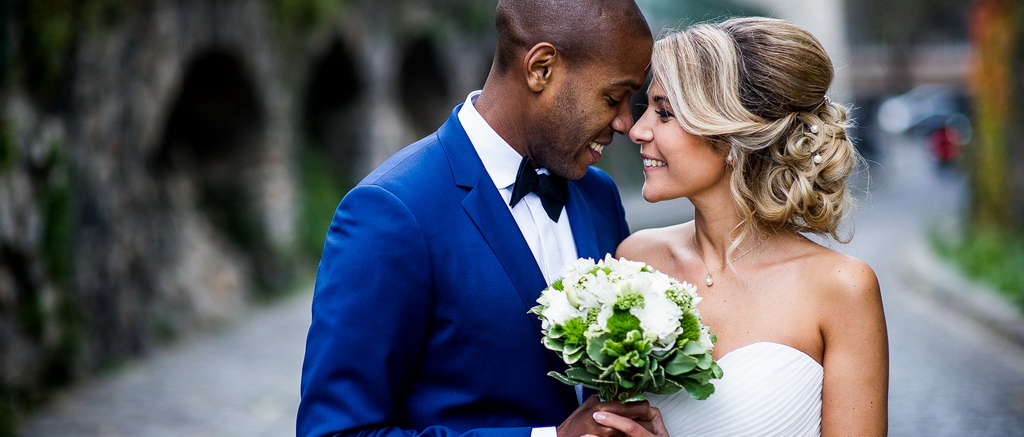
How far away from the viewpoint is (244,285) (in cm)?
952

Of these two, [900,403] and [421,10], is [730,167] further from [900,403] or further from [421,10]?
[421,10]

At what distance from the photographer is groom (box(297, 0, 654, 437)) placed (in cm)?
216

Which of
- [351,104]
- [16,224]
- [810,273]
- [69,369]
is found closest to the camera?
[810,273]

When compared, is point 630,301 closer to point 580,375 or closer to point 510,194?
point 580,375

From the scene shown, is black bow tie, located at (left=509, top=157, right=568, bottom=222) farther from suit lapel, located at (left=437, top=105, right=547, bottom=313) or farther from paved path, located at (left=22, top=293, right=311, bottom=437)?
paved path, located at (left=22, top=293, right=311, bottom=437)

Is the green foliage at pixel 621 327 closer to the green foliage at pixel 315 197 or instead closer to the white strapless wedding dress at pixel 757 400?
the white strapless wedding dress at pixel 757 400

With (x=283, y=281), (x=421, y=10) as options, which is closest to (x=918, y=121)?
(x=421, y=10)

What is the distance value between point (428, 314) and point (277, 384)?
4741 mm

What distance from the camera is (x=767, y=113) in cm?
267

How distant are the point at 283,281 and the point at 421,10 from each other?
495 centimetres

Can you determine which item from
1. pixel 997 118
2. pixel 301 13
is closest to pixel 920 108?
pixel 997 118

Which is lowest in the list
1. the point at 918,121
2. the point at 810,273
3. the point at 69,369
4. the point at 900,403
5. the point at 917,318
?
the point at 918,121

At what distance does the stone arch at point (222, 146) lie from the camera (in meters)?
9.50

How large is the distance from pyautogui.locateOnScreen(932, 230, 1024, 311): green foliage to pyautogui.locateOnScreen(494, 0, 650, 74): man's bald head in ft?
21.6
